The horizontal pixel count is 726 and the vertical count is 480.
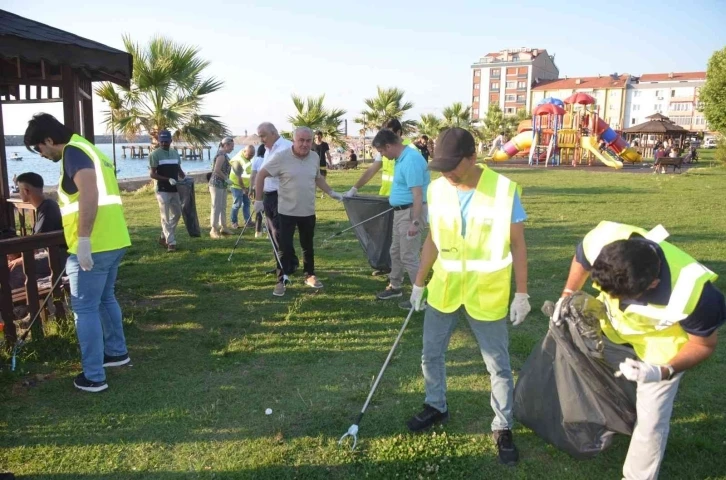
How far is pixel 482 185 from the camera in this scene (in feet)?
8.94

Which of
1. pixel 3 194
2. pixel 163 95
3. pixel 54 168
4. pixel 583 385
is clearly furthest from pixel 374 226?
pixel 54 168

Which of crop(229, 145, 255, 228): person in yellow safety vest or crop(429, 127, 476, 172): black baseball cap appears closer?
crop(429, 127, 476, 172): black baseball cap

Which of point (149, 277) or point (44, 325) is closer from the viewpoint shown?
point (44, 325)

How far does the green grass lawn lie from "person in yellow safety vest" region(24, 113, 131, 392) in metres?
0.36

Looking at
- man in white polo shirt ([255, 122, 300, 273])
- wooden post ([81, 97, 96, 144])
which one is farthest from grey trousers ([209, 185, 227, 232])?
wooden post ([81, 97, 96, 144])

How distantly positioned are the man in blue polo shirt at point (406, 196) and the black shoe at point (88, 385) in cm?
284

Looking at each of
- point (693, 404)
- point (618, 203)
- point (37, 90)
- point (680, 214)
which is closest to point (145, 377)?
point (693, 404)

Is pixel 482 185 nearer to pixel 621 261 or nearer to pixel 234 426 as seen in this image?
pixel 621 261

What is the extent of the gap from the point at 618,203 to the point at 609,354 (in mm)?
11511

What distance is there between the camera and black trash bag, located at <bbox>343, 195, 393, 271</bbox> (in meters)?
6.13

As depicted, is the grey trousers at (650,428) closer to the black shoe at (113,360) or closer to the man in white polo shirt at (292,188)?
the black shoe at (113,360)

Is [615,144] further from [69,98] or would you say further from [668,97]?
[668,97]

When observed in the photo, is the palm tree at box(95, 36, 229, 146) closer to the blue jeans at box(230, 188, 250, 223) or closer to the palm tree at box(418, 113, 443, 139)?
the blue jeans at box(230, 188, 250, 223)

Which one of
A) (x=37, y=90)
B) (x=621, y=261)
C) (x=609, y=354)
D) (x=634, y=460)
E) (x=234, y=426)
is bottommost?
(x=234, y=426)
